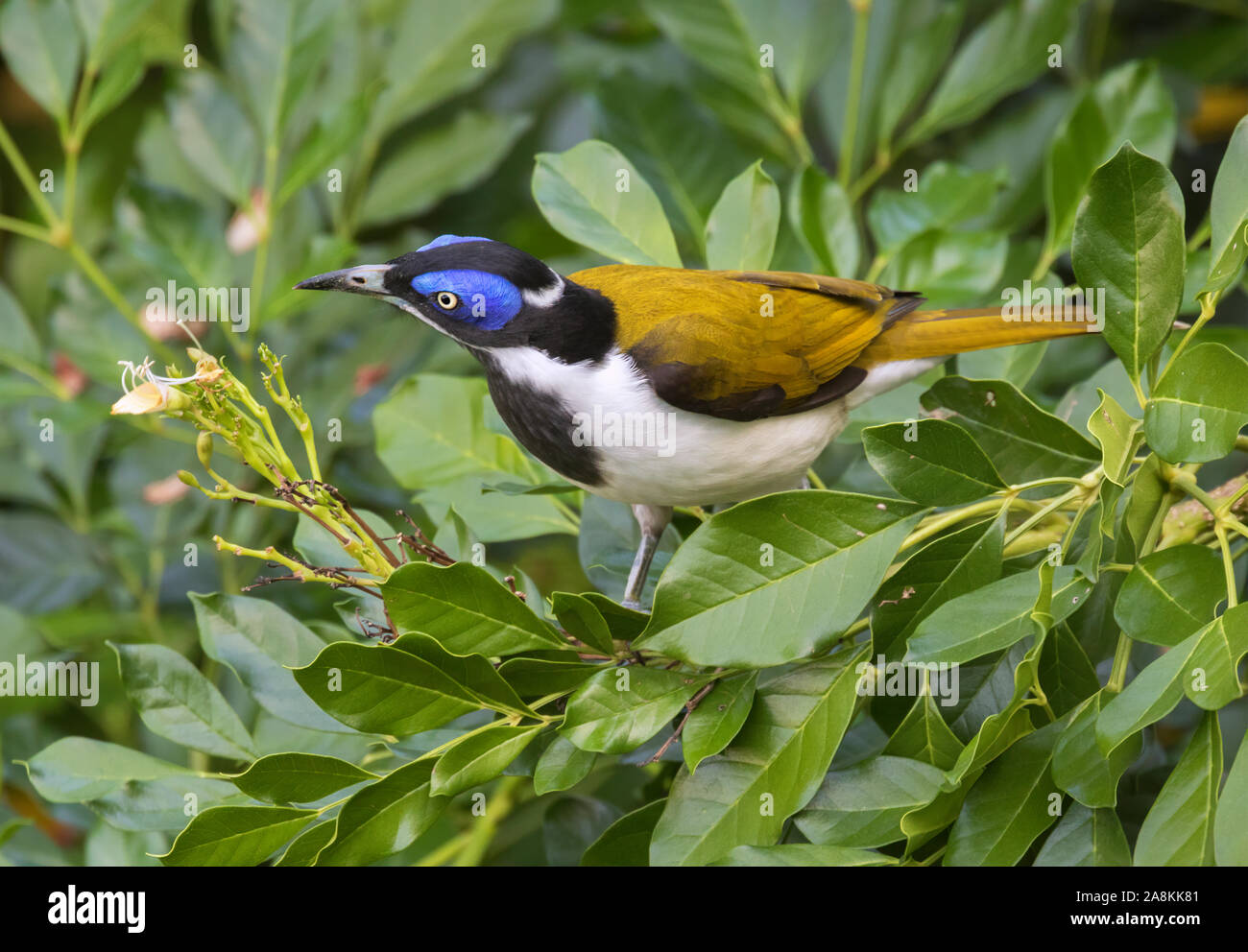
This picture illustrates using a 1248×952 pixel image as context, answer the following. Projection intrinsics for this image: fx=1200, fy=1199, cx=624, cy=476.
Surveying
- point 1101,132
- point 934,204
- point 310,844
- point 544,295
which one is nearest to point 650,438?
point 544,295

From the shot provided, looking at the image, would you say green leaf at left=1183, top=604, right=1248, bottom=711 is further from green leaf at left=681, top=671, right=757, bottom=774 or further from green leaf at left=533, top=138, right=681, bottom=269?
green leaf at left=533, top=138, right=681, bottom=269

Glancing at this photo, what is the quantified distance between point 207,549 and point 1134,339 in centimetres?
200

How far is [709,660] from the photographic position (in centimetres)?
129

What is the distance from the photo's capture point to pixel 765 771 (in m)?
1.38

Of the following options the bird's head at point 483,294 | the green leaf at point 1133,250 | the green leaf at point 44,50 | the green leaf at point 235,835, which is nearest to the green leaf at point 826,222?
the bird's head at point 483,294

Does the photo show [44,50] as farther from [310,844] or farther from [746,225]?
[310,844]

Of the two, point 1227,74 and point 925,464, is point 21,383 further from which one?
point 1227,74

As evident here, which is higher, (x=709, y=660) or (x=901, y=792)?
(x=709, y=660)

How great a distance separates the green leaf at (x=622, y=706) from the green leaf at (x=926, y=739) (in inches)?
9.4

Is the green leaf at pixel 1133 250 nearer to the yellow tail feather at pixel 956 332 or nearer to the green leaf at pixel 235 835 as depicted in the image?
the yellow tail feather at pixel 956 332

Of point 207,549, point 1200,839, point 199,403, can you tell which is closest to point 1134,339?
point 1200,839

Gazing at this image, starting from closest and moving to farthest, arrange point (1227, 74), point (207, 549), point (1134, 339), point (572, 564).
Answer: point (1134, 339)
point (207, 549)
point (1227, 74)
point (572, 564)

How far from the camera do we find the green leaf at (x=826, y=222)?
2.01 m

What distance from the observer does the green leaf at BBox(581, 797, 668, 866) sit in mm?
1449
